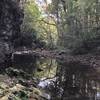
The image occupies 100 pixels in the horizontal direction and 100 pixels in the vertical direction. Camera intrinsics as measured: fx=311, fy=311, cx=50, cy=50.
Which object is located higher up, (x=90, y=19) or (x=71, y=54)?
(x=90, y=19)

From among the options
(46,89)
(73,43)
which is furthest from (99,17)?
(46,89)

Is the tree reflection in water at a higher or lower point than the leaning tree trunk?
lower

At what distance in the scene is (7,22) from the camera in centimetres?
3275

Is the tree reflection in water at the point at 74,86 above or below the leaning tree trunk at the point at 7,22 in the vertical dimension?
below

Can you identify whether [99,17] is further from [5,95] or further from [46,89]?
[5,95]

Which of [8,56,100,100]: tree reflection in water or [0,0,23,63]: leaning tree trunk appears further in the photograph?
[0,0,23,63]: leaning tree trunk

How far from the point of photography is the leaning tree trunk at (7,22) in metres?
29.8

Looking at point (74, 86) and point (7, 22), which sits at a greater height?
point (7, 22)

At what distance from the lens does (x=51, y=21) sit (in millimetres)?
61750

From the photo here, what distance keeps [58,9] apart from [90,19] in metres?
15.0

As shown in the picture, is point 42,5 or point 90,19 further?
point 42,5

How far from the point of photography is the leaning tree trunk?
29844 millimetres

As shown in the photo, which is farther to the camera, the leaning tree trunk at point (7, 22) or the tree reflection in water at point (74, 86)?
the leaning tree trunk at point (7, 22)

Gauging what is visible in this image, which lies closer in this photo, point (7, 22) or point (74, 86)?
point (74, 86)
